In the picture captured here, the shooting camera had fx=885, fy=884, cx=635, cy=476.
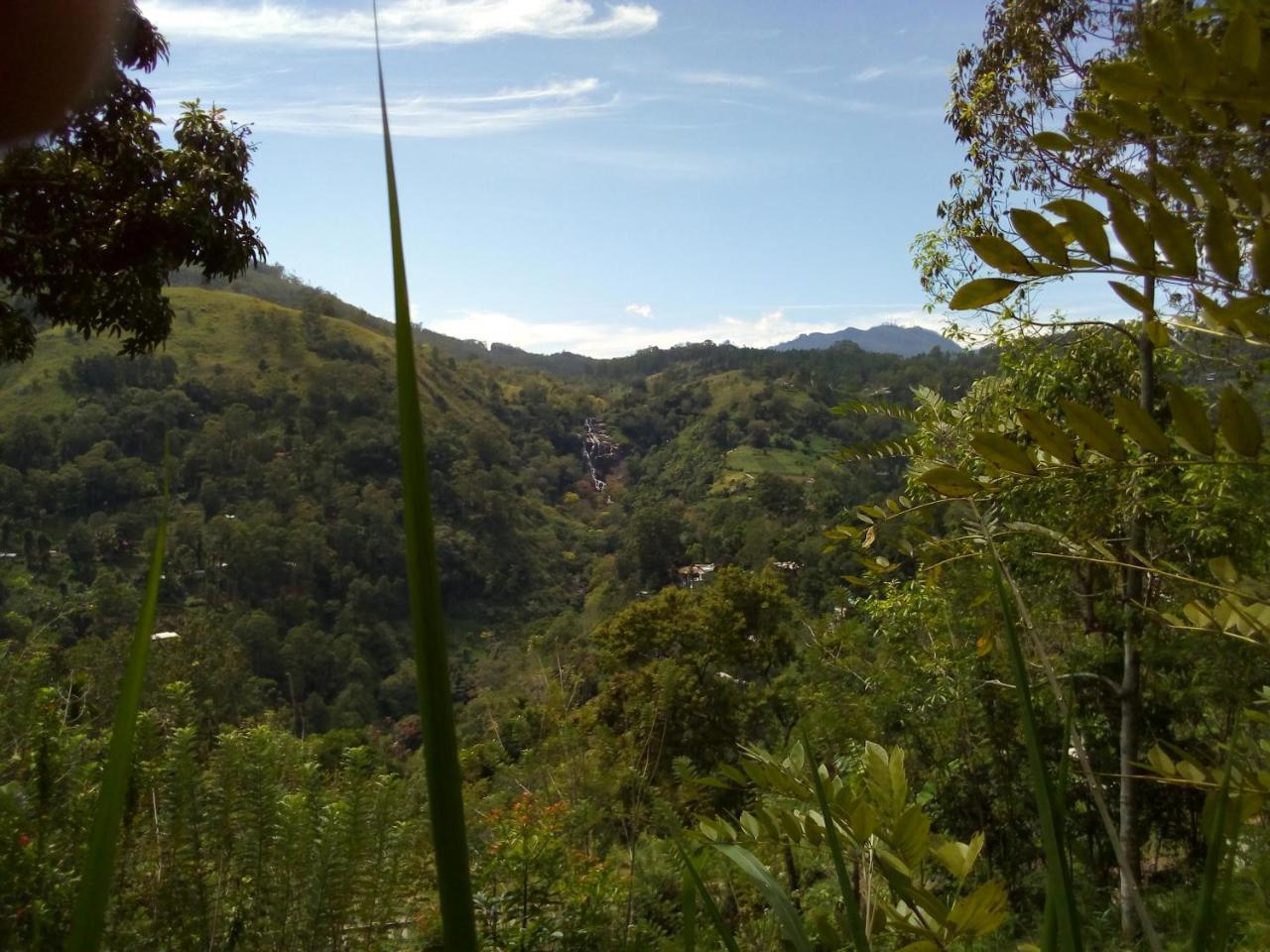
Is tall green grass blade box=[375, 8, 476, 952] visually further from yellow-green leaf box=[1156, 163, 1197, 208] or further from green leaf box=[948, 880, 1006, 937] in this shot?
yellow-green leaf box=[1156, 163, 1197, 208]

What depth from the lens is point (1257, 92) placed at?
23.1 inches

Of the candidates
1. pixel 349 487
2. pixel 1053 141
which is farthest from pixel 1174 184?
pixel 349 487

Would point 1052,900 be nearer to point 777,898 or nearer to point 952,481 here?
point 777,898

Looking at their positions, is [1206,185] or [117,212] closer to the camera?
[1206,185]

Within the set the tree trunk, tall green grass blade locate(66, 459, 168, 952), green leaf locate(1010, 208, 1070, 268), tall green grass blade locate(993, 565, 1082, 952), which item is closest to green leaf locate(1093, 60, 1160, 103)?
green leaf locate(1010, 208, 1070, 268)

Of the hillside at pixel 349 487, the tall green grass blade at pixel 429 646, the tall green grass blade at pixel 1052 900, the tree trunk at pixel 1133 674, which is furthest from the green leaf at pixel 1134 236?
the hillside at pixel 349 487

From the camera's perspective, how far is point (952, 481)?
0.77 meters

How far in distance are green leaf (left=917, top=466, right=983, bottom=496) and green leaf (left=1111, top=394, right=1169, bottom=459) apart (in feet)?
0.51

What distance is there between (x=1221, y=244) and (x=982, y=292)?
0.15 metres

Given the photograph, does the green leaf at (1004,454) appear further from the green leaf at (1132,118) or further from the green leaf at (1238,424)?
the green leaf at (1132,118)

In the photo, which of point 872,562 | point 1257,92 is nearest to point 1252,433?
point 1257,92

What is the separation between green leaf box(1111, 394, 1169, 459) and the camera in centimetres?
62

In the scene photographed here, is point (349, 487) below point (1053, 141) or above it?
below

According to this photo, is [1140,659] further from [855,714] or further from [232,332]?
[232,332]
